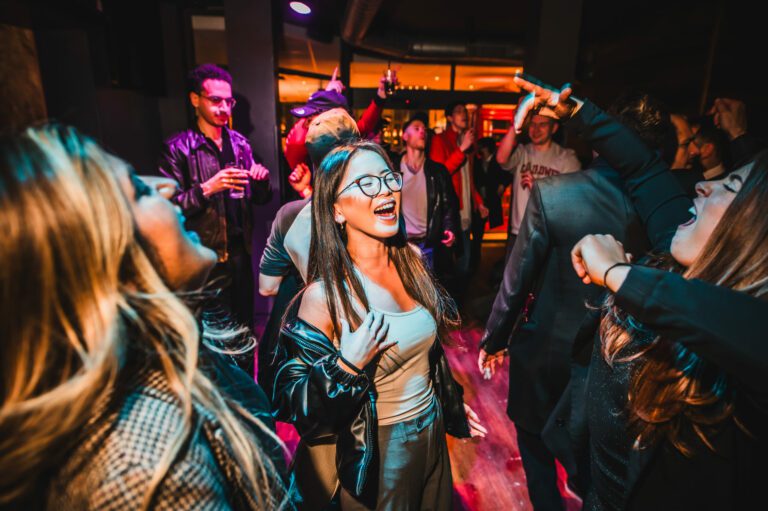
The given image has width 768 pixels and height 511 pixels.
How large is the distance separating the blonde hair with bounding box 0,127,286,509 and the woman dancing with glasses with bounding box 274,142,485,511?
1.97ft

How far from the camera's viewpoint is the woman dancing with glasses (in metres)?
1.24

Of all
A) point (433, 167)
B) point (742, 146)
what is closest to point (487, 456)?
point (433, 167)

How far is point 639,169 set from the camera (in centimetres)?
166

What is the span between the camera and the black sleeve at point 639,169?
1.59 m

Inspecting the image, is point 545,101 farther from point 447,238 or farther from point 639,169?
point 447,238

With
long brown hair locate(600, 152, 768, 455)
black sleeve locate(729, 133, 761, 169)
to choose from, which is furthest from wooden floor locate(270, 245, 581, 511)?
black sleeve locate(729, 133, 761, 169)

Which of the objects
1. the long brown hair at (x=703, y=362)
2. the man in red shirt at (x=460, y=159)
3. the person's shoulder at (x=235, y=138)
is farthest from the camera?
the man in red shirt at (x=460, y=159)

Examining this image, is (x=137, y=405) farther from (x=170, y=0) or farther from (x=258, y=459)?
(x=170, y=0)

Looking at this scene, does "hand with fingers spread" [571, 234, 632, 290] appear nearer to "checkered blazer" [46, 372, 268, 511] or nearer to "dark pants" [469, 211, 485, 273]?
"checkered blazer" [46, 372, 268, 511]

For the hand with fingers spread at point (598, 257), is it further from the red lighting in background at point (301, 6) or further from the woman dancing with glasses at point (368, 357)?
the red lighting in background at point (301, 6)

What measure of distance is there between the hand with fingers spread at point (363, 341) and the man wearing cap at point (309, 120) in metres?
1.58

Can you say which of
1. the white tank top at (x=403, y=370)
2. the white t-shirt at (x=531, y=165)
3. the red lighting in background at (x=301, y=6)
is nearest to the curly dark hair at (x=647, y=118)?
the white tank top at (x=403, y=370)

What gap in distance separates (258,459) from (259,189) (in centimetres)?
289

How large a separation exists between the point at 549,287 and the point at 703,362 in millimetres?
1031
